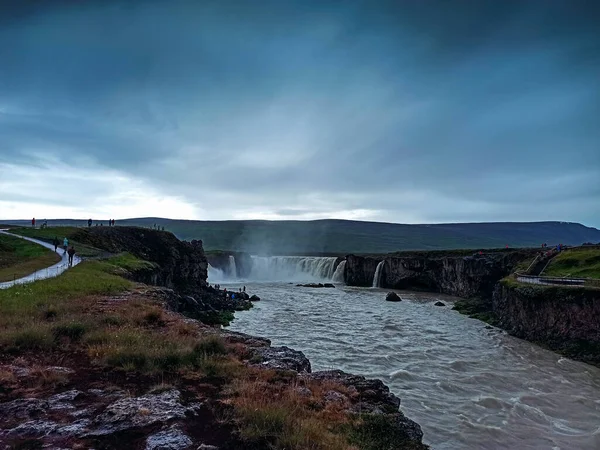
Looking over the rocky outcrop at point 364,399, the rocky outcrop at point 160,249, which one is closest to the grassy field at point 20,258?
the rocky outcrop at point 160,249

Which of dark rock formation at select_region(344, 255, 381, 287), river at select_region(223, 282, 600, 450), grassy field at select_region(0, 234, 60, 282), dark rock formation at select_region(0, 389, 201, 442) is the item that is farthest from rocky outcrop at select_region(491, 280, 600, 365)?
dark rock formation at select_region(344, 255, 381, 287)

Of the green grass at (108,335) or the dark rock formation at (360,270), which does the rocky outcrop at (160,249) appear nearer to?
the green grass at (108,335)

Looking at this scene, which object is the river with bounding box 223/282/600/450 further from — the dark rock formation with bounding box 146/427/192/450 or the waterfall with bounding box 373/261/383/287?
the waterfall with bounding box 373/261/383/287

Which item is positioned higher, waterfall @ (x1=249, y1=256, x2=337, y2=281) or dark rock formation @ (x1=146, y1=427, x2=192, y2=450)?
dark rock formation @ (x1=146, y1=427, x2=192, y2=450)

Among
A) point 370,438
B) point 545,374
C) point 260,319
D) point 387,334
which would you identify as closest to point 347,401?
point 370,438

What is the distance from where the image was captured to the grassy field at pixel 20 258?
2437 centimetres

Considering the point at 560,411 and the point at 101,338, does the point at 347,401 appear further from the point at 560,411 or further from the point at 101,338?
the point at 560,411

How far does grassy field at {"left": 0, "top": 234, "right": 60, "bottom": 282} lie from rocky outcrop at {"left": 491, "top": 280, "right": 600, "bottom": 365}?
1356 inches

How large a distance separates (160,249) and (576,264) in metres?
52.3

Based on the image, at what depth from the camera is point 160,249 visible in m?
57.6

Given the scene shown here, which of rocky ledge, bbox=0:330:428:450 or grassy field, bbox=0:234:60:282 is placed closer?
rocky ledge, bbox=0:330:428:450

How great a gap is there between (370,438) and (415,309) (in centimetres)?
4468

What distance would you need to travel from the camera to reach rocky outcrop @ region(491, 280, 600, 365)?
→ 83.3 feet

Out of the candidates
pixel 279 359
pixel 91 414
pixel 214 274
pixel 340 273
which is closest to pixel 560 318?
pixel 279 359
